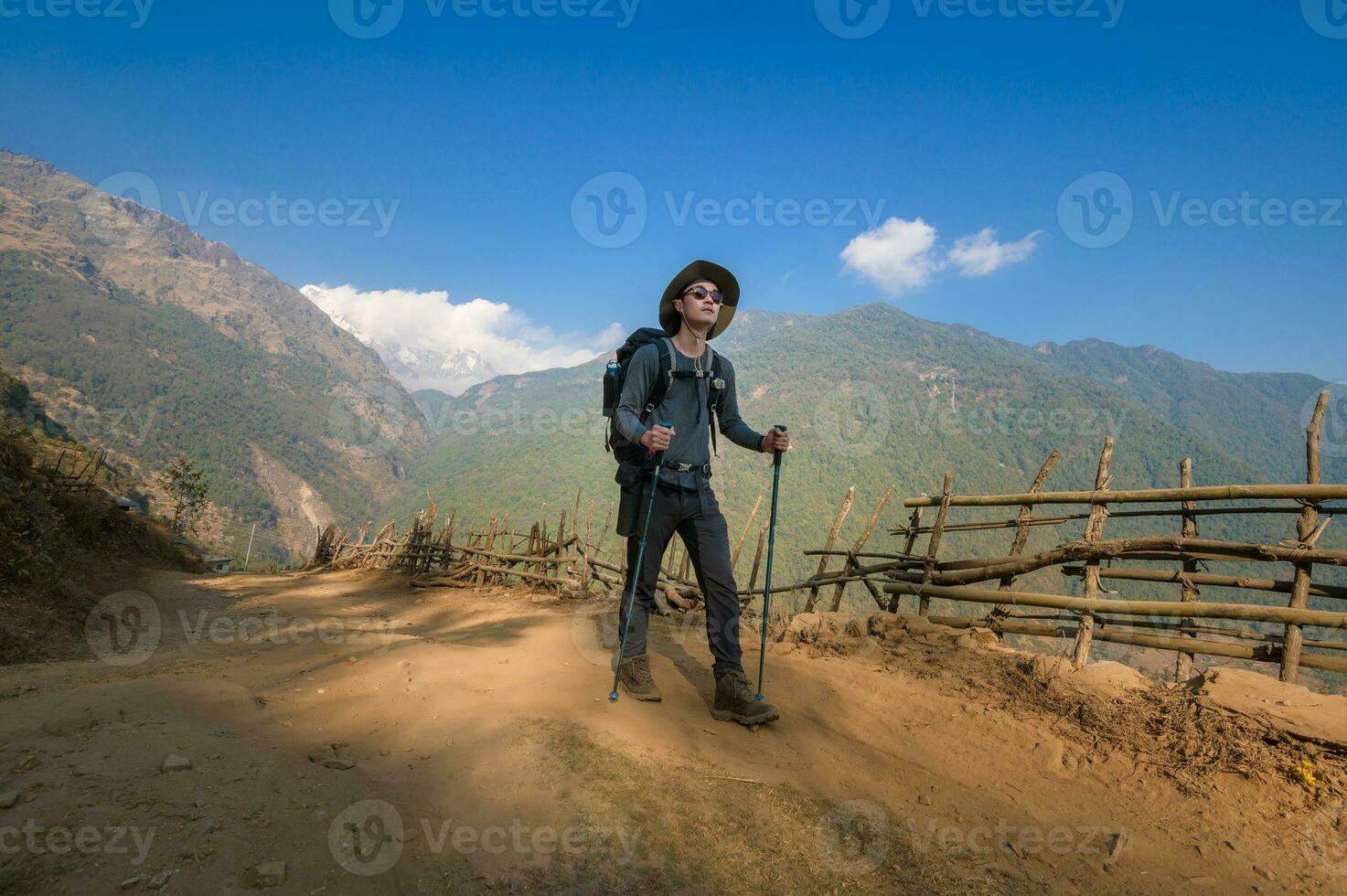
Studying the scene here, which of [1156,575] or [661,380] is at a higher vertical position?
[661,380]

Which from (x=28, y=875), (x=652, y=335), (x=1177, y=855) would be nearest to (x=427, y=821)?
(x=28, y=875)

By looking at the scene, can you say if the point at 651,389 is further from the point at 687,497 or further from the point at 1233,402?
the point at 1233,402

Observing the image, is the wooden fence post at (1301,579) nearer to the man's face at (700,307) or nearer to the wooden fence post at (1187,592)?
the wooden fence post at (1187,592)

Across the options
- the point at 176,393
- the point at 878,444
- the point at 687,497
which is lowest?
the point at 687,497

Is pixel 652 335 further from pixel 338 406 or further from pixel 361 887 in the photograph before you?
pixel 338 406

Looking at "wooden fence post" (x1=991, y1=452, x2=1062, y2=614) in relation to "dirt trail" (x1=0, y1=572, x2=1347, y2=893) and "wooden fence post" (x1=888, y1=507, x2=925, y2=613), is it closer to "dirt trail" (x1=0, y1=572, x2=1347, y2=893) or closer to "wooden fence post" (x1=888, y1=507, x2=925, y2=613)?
"wooden fence post" (x1=888, y1=507, x2=925, y2=613)

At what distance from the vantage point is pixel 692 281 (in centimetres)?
362

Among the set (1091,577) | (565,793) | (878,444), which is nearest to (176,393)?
(878,444)

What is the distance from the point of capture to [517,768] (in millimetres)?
2217

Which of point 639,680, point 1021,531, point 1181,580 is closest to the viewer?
point 639,680

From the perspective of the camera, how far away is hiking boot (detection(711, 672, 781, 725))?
301 cm

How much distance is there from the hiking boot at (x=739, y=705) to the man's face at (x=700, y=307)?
2.03 metres

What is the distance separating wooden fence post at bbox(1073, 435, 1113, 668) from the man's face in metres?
3.36

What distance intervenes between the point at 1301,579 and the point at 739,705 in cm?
401
